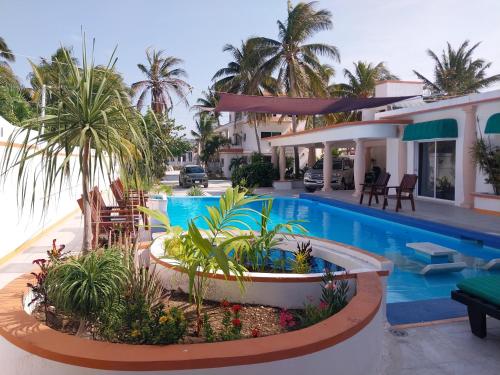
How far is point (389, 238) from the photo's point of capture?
11.2 meters

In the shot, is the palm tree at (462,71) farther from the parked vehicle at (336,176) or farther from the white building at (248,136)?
the parked vehicle at (336,176)

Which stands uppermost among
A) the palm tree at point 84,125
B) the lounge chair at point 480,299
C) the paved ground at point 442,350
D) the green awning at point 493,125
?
the green awning at point 493,125

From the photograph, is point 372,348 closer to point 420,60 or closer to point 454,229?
point 454,229

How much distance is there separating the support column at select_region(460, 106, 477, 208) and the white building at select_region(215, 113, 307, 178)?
2068 cm

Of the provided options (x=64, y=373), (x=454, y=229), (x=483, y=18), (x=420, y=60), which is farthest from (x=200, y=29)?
(x=420, y=60)

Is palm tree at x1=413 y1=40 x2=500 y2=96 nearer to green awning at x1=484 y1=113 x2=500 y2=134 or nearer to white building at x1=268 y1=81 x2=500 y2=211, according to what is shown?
white building at x1=268 y1=81 x2=500 y2=211

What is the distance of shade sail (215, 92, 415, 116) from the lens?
585 inches

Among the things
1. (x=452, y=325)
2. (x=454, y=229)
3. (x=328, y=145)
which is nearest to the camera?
(x=452, y=325)

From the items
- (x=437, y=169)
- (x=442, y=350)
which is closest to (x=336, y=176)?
(x=437, y=169)

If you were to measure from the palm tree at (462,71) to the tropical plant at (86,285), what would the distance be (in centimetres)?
3800

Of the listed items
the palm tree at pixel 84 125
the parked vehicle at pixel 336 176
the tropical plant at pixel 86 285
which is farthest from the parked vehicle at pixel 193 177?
the tropical plant at pixel 86 285

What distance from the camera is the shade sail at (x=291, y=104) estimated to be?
14866 millimetres

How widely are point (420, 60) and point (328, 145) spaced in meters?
24.2

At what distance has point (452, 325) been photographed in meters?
4.55
